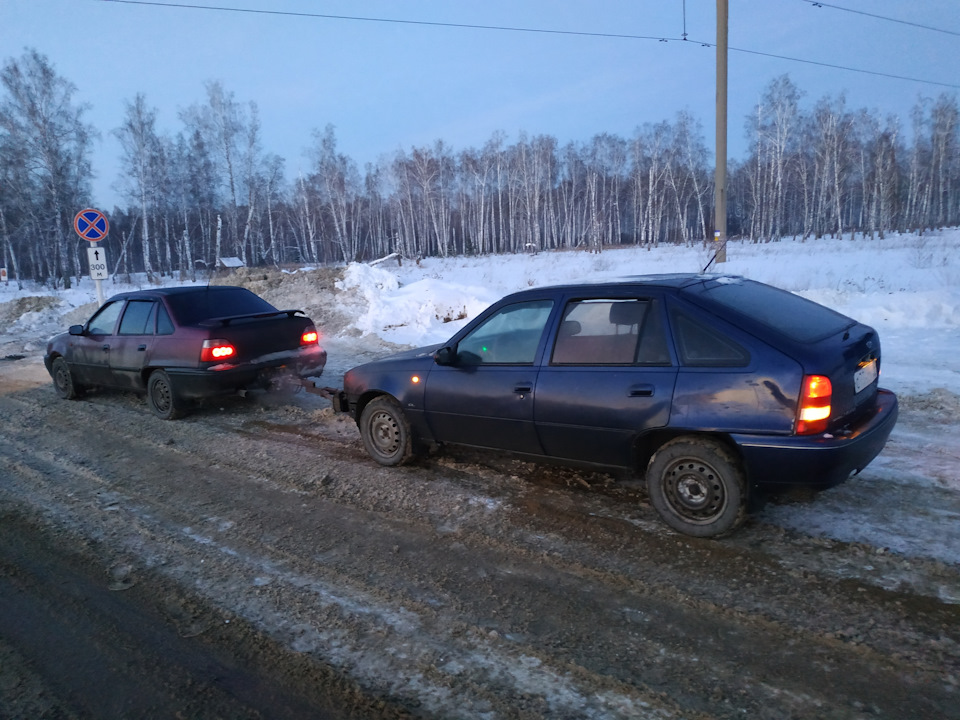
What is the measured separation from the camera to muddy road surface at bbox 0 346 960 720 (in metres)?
2.54

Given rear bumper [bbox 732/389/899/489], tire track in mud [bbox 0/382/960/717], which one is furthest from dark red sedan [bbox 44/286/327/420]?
rear bumper [bbox 732/389/899/489]

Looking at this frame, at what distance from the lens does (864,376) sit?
3.90 metres

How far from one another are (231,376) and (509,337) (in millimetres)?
3844

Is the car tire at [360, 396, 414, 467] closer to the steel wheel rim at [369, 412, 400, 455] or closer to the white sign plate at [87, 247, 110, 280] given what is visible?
the steel wheel rim at [369, 412, 400, 455]

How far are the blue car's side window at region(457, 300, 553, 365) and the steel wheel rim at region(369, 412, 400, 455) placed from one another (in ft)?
3.24

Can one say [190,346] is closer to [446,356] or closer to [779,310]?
[446,356]

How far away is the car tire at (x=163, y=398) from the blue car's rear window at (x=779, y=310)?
6.11 metres

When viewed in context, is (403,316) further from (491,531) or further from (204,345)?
(491,531)

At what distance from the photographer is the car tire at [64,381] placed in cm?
863

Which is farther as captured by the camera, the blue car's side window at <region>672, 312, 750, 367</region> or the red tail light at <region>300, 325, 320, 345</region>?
the red tail light at <region>300, 325, 320, 345</region>

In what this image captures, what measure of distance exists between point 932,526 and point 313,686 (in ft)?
12.2

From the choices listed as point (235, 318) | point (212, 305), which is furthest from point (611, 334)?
point (212, 305)

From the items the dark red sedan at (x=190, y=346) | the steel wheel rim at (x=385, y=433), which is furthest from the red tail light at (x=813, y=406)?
the dark red sedan at (x=190, y=346)

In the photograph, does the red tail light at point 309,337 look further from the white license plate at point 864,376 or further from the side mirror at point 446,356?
the white license plate at point 864,376
